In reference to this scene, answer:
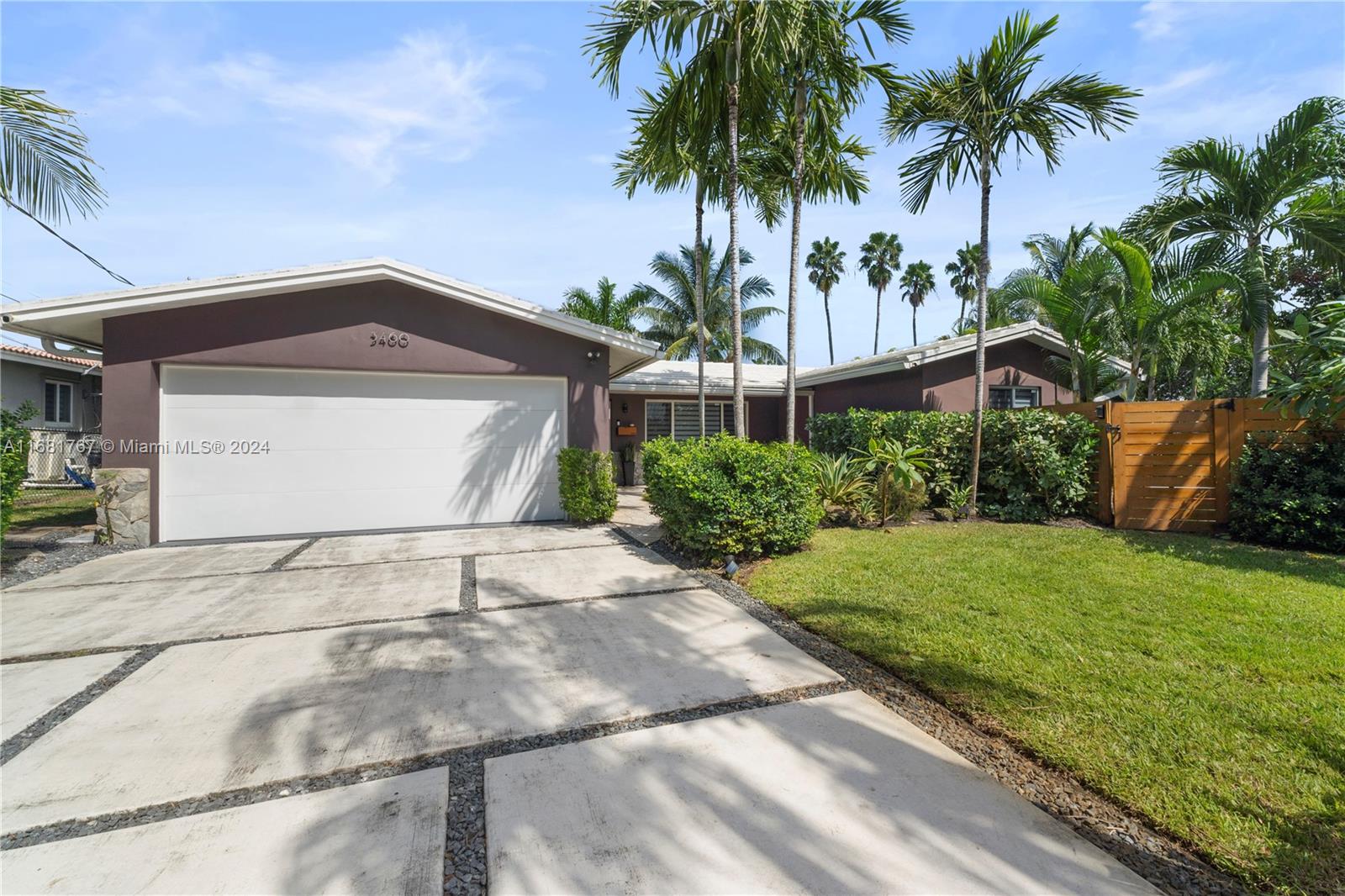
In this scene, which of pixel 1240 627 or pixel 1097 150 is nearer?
pixel 1240 627

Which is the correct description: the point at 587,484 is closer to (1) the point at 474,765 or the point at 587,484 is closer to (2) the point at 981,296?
(1) the point at 474,765

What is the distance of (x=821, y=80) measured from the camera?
8078 millimetres

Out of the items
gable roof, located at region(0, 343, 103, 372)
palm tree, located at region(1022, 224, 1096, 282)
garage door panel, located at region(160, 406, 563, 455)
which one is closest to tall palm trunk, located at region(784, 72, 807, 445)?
garage door panel, located at region(160, 406, 563, 455)

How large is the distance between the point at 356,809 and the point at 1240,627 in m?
5.33

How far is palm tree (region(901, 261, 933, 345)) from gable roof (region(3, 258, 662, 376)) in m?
31.6

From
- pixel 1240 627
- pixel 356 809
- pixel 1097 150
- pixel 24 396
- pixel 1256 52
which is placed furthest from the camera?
pixel 24 396

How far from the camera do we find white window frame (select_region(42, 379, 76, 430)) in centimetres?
1427

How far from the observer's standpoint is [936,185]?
8297 millimetres

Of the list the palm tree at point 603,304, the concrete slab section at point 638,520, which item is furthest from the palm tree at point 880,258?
the concrete slab section at point 638,520

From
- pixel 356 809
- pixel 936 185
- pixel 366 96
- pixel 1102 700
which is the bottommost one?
pixel 356 809

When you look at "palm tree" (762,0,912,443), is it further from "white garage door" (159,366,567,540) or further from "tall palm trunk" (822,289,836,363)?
"tall palm trunk" (822,289,836,363)

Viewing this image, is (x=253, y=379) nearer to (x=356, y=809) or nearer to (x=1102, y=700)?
(x=356, y=809)

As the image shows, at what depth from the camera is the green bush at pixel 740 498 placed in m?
5.72

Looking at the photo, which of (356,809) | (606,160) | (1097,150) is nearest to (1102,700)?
(356,809)
